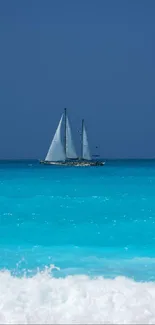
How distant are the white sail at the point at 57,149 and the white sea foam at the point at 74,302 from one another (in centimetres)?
6390

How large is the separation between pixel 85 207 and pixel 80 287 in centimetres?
2044

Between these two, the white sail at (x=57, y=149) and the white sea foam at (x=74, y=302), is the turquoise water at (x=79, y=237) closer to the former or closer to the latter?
the white sea foam at (x=74, y=302)

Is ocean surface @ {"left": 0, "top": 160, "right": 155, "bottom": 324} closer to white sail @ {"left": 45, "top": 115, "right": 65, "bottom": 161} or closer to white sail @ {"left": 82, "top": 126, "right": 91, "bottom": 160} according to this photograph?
white sail @ {"left": 45, "top": 115, "right": 65, "bottom": 161}

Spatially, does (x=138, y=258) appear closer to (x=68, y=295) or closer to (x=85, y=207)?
(x=68, y=295)

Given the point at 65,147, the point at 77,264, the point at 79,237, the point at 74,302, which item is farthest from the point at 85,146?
the point at 74,302

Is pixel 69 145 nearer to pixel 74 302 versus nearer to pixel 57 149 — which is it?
pixel 57 149

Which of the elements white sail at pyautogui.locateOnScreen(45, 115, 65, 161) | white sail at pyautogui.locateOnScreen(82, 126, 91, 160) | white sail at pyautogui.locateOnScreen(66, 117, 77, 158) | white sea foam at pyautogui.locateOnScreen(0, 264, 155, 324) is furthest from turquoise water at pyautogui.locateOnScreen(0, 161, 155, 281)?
white sail at pyautogui.locateOnScreen(82, 126, 91, 160)

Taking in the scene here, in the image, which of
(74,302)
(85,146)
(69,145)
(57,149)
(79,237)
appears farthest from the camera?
(85,146)

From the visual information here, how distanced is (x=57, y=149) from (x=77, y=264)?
63.1m

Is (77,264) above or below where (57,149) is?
below

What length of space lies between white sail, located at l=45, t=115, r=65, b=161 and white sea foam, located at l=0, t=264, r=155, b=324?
210ft

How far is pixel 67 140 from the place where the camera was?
3002 inches

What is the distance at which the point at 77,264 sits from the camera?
1302 cm

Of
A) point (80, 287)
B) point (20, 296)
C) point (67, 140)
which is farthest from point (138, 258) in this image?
point (67, 140)
